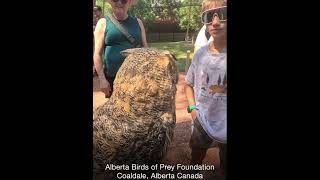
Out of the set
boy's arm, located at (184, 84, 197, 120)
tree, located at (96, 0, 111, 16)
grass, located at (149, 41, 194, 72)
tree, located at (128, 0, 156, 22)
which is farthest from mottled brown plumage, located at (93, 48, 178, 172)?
tree, located at (96, 0, 111, 16)

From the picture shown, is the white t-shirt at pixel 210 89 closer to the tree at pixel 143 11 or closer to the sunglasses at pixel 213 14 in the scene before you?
the sunglasses at pixel 213 14

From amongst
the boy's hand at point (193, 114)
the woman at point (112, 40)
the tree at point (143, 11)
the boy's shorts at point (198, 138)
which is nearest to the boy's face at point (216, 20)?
the tree at point (143, 11)

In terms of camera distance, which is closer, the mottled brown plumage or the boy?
the mottled brown plumage

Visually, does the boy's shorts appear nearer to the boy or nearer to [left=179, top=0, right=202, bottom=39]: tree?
the boy

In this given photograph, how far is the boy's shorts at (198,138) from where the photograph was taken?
14.8 ft

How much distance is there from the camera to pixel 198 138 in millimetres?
4539

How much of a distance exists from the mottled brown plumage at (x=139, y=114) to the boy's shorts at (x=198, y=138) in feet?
1.24

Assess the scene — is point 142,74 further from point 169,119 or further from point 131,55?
point 169,119

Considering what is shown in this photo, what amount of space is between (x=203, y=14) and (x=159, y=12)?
536 millimetres

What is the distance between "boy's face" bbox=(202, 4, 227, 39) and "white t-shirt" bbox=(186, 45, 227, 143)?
0.22 meters

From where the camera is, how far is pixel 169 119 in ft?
13.6

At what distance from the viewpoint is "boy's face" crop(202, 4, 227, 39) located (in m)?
4.36

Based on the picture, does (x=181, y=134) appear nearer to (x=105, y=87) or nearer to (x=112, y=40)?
(x=105, y=87)

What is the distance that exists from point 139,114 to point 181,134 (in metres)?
0.68
